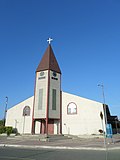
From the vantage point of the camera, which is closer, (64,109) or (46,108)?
(46,108)

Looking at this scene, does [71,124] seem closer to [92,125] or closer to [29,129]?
[92,125]

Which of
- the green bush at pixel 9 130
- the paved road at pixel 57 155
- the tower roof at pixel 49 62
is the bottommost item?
the paved road at pixel 57 155

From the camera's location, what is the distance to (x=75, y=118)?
3550cm

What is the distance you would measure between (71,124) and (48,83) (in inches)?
375

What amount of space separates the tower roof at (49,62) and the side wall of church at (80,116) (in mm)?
6345

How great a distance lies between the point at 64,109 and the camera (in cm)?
3697

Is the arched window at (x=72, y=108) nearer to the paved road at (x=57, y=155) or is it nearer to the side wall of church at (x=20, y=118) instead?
the side wall of church at (x=20, y=118)

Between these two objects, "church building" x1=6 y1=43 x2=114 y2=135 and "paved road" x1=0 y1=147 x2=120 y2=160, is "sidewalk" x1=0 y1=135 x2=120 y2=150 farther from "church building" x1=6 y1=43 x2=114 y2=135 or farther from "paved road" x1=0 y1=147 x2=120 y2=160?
"church building" x1=6 y1=43 x2=114 y2=135

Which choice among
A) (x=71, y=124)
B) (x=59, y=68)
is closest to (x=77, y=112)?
(x=71, y=124)

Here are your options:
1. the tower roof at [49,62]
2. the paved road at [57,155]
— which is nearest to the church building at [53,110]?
the tower roof at [49,62]

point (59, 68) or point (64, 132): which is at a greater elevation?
point (59, 68)

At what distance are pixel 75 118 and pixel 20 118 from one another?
12.8m

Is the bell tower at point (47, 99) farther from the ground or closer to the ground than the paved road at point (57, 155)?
farther from the ground

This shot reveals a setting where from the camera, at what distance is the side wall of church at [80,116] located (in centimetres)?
3372
